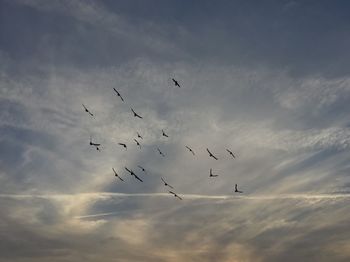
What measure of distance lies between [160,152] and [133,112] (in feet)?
49.1

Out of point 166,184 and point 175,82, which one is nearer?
point 175,82

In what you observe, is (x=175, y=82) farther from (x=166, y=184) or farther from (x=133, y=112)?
(x=166, y=184)

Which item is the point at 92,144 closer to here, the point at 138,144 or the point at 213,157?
the point at 138,144

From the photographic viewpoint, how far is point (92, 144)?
584 ft

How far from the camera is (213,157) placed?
186250 mm

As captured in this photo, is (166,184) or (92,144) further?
(166,184)

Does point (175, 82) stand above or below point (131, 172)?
above

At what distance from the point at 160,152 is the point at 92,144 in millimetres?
17425

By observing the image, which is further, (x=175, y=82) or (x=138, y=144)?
(x=138, y=144)

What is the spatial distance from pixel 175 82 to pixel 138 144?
22058 mm

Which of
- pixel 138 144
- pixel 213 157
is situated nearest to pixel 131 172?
pixel 138 144

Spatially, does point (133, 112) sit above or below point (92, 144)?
above

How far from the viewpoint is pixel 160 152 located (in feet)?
599

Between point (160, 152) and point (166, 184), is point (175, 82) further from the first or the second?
point (166, 184)
